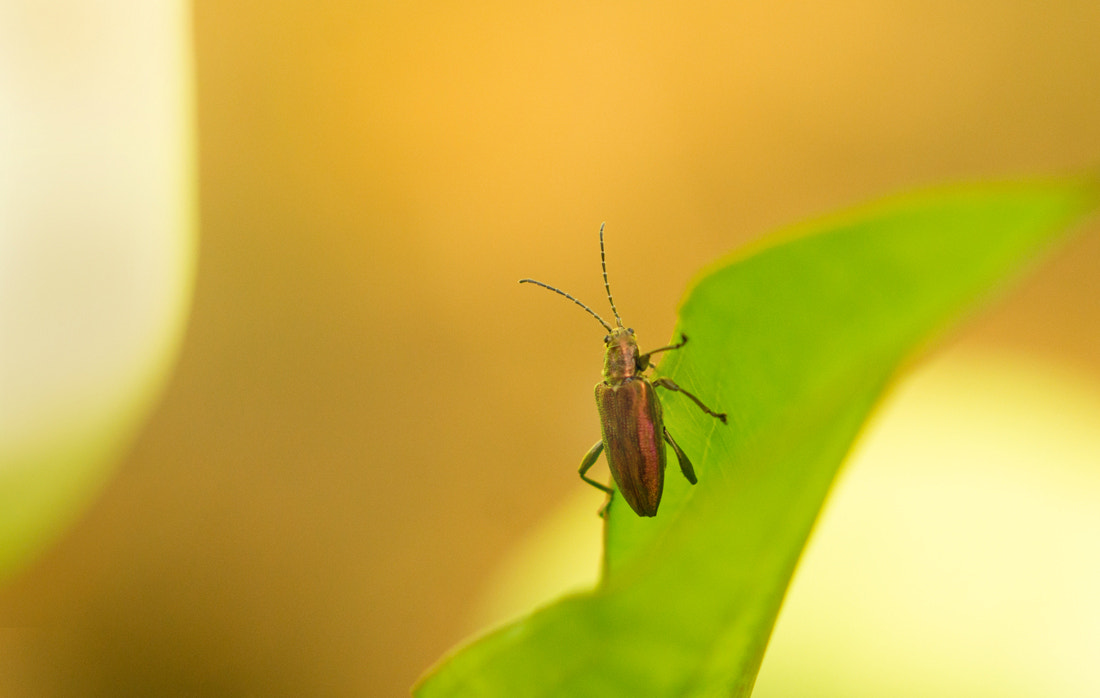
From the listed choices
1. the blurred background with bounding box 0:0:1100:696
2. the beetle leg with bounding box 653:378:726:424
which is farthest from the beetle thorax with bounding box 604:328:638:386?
A: the blurred background with bounding box 0:0:1100:696

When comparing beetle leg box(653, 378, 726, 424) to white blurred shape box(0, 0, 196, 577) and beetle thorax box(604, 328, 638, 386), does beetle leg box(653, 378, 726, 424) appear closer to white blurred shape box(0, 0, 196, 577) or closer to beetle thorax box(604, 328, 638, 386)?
beetle thorax box(604, 328, 638, 386)

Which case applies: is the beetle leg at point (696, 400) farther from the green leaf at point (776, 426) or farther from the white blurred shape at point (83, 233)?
the white blurred shape at point (83, 233)

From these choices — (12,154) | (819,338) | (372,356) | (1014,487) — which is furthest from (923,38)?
(12,154)

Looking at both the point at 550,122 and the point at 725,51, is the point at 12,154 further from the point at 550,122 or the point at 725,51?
the point at 725,51

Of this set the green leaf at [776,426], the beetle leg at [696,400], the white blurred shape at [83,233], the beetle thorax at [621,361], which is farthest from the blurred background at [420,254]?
the green leaf at [776,426]

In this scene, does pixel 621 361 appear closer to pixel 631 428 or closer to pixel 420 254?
pixel 631 428
